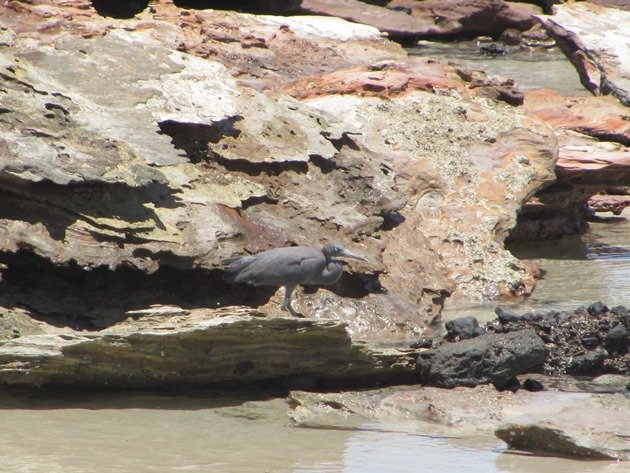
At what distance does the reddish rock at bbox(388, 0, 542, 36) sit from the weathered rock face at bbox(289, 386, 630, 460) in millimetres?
12035

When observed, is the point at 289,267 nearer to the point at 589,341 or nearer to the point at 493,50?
the point at 589,341

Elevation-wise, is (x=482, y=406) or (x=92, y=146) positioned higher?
(x=92, y=146)

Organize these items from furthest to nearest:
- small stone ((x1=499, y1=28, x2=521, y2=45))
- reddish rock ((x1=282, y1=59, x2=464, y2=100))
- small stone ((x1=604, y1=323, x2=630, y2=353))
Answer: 1. small stone ((x1=499, y1=28, x2=521, y2=45))
2. reddish rock ((x1=282, y1=59, x2=464, y2=100))
3. small stone ((x1=604, y1=323, x2=630, y2=353))

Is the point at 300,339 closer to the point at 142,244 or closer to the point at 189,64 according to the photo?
the point at 142,244

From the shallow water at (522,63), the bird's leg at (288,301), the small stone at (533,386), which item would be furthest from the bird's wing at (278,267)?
the shallow water at (522,63)

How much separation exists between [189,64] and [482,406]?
10.6ft

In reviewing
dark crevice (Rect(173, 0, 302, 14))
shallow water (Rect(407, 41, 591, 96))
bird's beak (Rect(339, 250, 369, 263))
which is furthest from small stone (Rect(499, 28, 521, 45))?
bird's beak (Rect(339, 250, 369, 263))

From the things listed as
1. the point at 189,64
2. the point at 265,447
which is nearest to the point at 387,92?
the point at 189,64

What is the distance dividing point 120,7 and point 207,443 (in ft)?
29.8

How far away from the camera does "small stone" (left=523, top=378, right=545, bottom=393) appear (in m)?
5.88

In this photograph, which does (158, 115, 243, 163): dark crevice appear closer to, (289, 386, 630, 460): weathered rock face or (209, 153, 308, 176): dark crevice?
(209, 153, 308, 176): dark crevice

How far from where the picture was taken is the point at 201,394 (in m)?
5.73

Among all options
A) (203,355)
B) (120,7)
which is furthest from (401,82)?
(120,7)

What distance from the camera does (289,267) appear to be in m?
6.37
